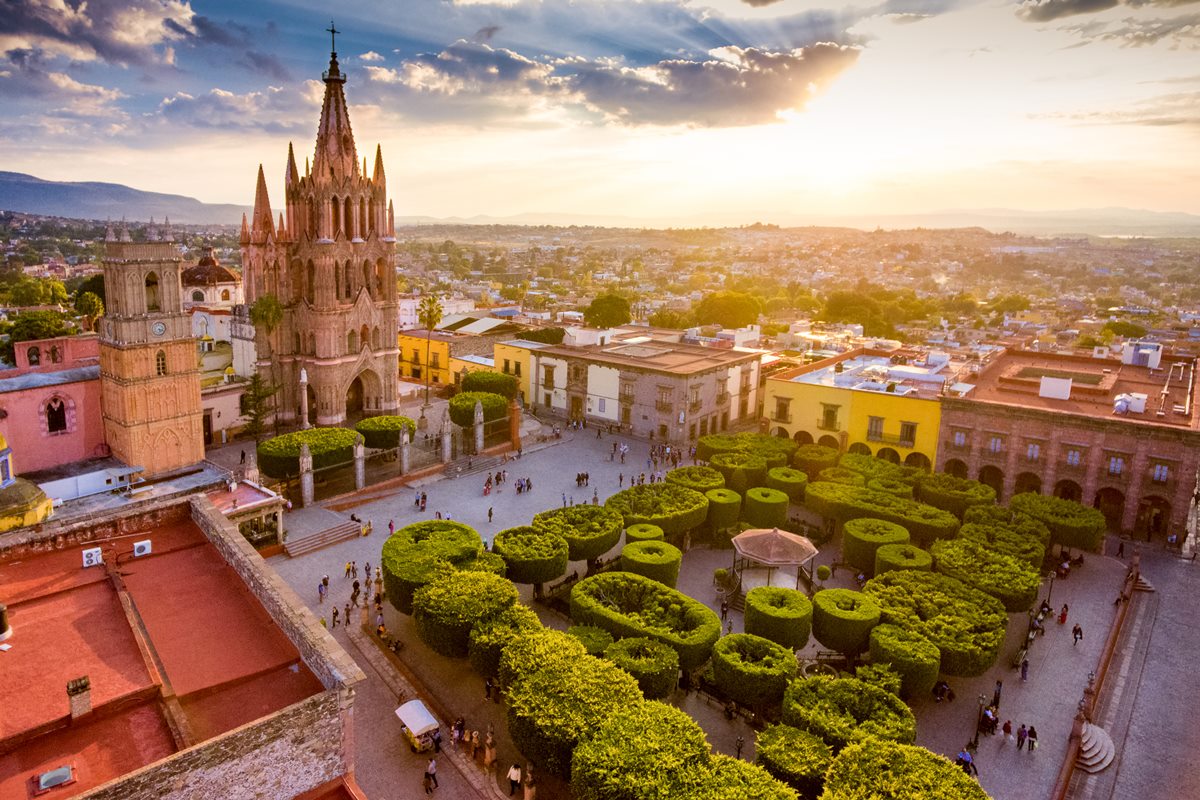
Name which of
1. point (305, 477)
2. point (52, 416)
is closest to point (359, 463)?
point (305, 477)

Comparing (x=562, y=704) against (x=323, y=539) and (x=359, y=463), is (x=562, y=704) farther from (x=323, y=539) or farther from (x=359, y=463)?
(x=359, y=463)

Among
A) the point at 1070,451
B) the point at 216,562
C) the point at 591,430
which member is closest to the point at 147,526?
the point at 216,562

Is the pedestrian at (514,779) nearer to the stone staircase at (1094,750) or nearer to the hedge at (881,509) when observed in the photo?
the stone staircase at (1094,750)

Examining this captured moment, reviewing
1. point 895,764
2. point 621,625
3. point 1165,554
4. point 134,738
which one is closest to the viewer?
point 134,738

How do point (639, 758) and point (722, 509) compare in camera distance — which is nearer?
point (639, 758)

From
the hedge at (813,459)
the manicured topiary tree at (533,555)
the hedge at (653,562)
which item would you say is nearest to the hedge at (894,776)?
the hedge at (653,562)

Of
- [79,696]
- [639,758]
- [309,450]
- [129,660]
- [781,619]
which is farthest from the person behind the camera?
[309,450]

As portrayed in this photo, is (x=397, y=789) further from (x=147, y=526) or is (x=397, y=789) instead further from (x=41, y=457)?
(x=41, y=457)
